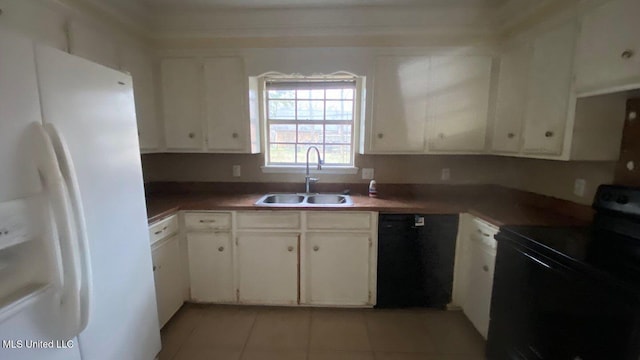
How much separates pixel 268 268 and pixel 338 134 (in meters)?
1.44

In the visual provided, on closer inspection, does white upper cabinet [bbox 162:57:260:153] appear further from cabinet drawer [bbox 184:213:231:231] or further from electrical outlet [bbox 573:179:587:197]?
electrical outlet [bbox 573:179:587:197]

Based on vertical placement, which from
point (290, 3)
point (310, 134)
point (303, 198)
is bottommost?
point (303, 198)

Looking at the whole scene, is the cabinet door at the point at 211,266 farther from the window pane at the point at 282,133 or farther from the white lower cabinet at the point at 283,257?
the window pane at the point at 282,133

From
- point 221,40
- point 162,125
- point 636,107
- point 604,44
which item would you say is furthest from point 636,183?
point 162,125

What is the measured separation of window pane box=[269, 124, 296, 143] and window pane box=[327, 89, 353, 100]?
481 mm

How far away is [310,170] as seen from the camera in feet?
8.87

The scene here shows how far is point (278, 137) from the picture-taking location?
9.11ft

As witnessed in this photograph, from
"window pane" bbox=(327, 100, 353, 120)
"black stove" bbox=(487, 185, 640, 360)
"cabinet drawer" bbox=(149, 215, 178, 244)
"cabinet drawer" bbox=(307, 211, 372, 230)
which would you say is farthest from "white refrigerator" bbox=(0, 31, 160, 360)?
"black stove" bbox=(487, 185, 640, 360)

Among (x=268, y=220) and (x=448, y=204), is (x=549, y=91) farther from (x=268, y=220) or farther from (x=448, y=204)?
(x=268, y=220)

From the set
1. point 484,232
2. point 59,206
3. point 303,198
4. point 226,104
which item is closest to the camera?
point 59,206

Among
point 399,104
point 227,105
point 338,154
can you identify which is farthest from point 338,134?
point 227,105

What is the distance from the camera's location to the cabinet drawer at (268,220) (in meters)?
2.17

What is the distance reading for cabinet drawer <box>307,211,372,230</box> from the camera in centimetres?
216

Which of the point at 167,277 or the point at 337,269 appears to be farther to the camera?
the point at 337,269
